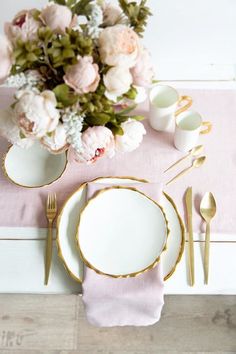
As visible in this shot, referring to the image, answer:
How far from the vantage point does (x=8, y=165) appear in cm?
94

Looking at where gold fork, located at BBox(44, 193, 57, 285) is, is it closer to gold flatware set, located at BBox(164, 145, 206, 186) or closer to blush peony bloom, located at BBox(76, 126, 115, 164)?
blush peony bloom, located at BBox(76, 126, 115, 164)

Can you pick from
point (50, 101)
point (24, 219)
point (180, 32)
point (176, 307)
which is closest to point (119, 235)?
point (24, 219)

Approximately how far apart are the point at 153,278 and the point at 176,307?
2.41ft

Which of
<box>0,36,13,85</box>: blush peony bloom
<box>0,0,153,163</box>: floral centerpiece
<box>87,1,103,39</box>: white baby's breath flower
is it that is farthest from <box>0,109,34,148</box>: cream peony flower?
<box>87,1,103,39</box>: white baby's breath flower

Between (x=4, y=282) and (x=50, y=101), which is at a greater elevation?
(x=50, y=101)

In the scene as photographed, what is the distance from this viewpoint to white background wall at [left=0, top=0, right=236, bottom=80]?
42.8 inches

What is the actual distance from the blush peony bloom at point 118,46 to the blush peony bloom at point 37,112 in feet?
0.36

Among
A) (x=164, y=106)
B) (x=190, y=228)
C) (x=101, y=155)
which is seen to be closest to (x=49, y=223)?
(x=101, y=155)

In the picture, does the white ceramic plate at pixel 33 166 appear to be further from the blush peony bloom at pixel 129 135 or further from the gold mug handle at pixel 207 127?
the gold mug handle at pixel 207 127

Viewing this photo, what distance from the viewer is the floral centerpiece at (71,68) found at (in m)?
0.64

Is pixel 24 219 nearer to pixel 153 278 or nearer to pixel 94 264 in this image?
pixel 94 264

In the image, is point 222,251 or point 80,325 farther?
point 80,325

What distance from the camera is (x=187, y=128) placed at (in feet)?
3.23

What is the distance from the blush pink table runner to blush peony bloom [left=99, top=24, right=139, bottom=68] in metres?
0.35
